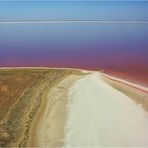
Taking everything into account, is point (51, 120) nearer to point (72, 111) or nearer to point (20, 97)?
point (72, 111)

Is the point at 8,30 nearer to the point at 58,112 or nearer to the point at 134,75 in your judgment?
the point at 134,75

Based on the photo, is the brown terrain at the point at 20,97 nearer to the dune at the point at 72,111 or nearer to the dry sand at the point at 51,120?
the dune at the point at 72,111

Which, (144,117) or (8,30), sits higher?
(8,30)

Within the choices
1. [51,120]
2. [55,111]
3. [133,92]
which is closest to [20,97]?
[55,111]

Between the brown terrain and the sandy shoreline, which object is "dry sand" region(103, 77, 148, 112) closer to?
the sandy shoreline

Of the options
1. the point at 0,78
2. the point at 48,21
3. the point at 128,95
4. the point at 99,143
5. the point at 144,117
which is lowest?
the point at 99,143

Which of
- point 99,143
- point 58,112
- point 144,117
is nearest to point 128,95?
→ point 144,117
